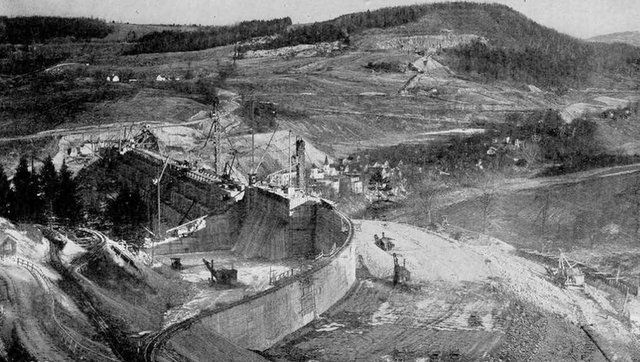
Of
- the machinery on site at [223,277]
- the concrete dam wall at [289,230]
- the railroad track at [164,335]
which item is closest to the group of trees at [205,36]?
the concrete dam wall at [289,230]

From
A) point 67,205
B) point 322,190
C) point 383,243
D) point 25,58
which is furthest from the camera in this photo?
point 25,58

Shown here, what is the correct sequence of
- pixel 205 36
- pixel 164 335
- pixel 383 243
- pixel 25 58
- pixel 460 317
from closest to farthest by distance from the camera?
pixel 164 335 → pixel 460 317 → pixel 383 243 → pixel 25 58 → pixel 205 36

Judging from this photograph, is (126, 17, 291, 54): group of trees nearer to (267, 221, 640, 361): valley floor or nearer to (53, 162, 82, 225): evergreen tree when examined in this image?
(53, 162, 82, 225): evergreen tree

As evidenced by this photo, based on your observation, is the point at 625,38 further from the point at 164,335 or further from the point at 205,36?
the point at 164,335

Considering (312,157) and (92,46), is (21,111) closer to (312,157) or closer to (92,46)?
(92,46)

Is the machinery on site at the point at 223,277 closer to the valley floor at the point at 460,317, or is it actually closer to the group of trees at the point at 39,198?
the valley floor at the point at 460,317

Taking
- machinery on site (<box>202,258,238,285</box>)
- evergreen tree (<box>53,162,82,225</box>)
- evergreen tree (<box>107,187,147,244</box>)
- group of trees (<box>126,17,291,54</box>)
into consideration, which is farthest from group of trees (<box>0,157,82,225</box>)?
group of trees (<box>126,17,291,54</box>)

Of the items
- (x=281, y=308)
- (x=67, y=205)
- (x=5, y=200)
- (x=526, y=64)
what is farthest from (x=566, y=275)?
(x=526, y=64)

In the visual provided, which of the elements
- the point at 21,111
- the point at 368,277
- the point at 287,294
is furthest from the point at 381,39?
the point at 287,294
